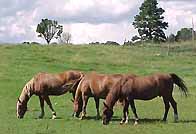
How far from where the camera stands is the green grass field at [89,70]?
18.8 meters

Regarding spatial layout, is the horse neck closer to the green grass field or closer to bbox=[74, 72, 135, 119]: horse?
the green grass field

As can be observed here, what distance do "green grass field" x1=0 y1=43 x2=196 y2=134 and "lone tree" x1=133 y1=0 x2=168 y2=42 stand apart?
21671 mm

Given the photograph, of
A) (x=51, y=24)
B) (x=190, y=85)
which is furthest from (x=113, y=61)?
(x=51, y=24)

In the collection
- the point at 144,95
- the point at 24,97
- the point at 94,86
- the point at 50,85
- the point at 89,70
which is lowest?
the point at 89,70

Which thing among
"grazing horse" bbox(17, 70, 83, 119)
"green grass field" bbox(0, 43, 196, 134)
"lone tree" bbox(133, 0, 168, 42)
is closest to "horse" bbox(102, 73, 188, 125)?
"green grass field" bbox(0, 43, 196, 134)

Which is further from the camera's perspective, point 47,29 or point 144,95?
point 47,29

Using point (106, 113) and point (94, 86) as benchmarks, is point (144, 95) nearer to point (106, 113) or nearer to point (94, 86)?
point (106, 113)

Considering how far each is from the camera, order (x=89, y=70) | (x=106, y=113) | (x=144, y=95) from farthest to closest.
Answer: (x=89, y=70) < (x=144, y=95) < (x=106, y=113)

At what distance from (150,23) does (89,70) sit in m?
44.4

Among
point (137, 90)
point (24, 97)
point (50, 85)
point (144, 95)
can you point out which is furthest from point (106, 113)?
point (24, 97)

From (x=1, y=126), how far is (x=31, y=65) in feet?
93.2

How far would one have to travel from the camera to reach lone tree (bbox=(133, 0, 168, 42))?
88000 millimetres

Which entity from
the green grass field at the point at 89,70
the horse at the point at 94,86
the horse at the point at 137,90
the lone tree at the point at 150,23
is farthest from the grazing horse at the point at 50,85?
the lone tree at the point at 150,23

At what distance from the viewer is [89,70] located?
46.1m
